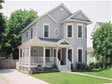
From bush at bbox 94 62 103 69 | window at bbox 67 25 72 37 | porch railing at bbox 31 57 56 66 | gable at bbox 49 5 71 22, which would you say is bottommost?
bush at bbox 94 62 103 69

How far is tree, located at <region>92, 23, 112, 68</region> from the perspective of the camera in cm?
2542

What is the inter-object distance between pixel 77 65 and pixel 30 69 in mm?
6412

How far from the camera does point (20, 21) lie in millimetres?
40188

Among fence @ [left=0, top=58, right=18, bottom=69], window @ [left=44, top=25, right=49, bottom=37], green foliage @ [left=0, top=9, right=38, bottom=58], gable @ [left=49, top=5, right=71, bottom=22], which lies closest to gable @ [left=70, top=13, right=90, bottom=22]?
gable @ [left=49, top=5, right=71, bottom=22]

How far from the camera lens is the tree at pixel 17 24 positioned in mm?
36719

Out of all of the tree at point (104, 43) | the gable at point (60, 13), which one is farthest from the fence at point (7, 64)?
the tree at point (104, 43)

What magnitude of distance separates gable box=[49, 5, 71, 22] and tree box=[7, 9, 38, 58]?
13.0m

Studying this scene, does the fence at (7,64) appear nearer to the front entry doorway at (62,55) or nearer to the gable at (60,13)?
the front entry doorway at (62,55)

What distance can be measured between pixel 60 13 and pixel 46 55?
6.47 m

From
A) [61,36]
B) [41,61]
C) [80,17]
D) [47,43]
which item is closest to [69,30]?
[61,36]

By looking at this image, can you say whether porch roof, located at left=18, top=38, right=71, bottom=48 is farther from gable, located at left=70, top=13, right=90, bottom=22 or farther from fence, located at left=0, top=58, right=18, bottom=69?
fence, located at left=0, top=58, right=18, bottom=69

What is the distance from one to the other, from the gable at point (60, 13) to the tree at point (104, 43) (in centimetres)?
540

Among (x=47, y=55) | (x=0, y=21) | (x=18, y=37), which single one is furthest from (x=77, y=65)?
(x=18, y=37)

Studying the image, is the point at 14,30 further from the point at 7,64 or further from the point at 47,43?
the point at 47,43
